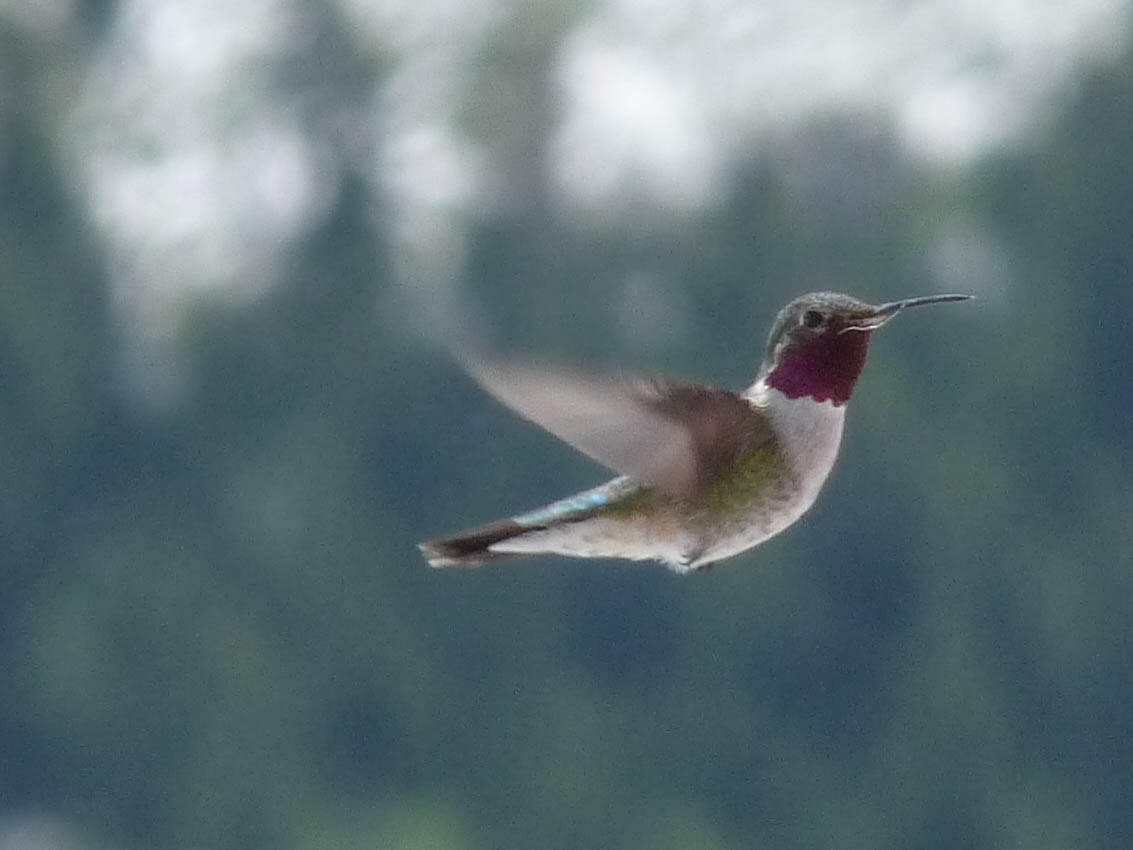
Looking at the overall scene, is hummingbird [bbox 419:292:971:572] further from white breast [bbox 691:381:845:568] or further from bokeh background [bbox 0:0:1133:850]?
bokeh background [bbox 0:0:1133:850]

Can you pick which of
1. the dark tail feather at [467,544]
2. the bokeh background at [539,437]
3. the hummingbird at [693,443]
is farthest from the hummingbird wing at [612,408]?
the bokeh background at [539,437]

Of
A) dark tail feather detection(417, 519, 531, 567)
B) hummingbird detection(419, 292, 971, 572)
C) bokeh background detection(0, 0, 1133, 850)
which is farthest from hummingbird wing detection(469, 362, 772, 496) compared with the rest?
bokeh background detection(0, 0, 1133, 850)

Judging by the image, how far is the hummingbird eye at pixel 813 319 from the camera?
0.95 m

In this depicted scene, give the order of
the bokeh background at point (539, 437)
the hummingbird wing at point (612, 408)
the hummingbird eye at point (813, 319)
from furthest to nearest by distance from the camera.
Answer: the bokeh background at point (539, 437), the hummingbird eye at point (813, 319), the hummingbird wing at point (612, 408)

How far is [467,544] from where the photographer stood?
38.5 inches

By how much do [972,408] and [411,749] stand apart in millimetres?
2313

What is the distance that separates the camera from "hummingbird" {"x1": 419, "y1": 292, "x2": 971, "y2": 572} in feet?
2.76

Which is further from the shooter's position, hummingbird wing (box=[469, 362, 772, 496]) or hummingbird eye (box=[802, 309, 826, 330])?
hummingbird eye (box=[802, 309, 826, 330])

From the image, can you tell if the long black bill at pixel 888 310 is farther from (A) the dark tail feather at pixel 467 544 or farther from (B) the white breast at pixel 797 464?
(A) the dark tail feather at pixel 467 544

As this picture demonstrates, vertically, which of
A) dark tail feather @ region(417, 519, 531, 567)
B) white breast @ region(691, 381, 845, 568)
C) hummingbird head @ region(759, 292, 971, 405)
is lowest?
dark tail feather @ region(417, 519, 531, 567)

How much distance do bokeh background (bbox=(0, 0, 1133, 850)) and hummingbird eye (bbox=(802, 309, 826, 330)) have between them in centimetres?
A: 520

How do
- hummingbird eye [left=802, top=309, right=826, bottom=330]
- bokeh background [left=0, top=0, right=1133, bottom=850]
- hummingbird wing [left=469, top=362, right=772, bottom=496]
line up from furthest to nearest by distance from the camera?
bokeh background [left=0, top=0, right=1133, bottom=850] < hummingbird eye [left=802, top=309, right=826, bottom=330] < hummingbird wing [left=469, top=362, right=772, bottom=496]

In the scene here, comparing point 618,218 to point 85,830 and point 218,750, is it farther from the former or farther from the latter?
point 85,830

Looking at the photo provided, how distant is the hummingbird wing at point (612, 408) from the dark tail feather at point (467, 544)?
119 mm
